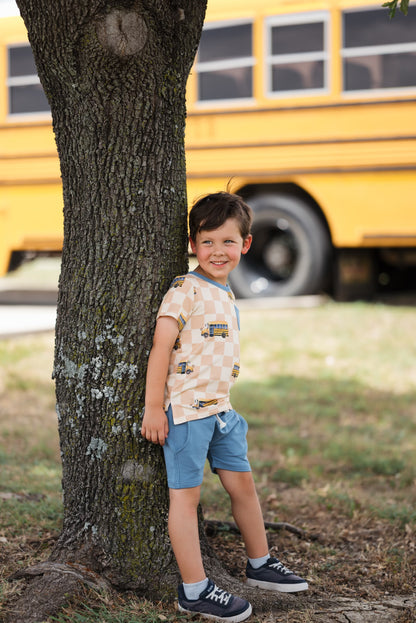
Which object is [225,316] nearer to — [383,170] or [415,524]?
[415,524]

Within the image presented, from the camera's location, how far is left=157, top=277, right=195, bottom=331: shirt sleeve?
7.63 feet

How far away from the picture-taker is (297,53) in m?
7.68

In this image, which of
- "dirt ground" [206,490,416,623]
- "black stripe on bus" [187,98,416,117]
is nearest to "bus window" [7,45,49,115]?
"black stripe on bus" [187,98,416,117]

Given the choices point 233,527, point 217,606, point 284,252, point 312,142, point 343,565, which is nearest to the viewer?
point 217,606

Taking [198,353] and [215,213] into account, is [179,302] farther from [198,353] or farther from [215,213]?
[215,213]

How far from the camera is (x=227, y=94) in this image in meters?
7.89

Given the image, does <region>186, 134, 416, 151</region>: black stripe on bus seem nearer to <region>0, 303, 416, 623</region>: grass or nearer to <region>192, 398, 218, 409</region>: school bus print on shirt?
<region>0, 303, 416, 623</region>: grass

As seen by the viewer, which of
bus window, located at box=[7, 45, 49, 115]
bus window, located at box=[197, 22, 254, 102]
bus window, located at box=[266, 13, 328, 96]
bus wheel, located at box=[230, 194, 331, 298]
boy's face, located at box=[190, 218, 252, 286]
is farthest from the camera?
bus window, located at box=[7, 45, 49, 115]

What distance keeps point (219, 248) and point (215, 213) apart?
0.35 ft

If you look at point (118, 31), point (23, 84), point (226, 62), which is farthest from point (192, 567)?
point (23, 84)

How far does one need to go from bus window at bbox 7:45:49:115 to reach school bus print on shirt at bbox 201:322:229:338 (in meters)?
6.61

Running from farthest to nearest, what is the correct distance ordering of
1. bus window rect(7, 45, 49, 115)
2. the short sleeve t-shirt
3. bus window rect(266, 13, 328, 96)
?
A: bus window rect(7, 45, 49, 115) → bus window rect(266, 13, 328, 96) → the short sleeve t-shirt

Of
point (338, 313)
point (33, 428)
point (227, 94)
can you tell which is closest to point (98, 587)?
point (33, 428)

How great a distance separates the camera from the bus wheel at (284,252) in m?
7.70
